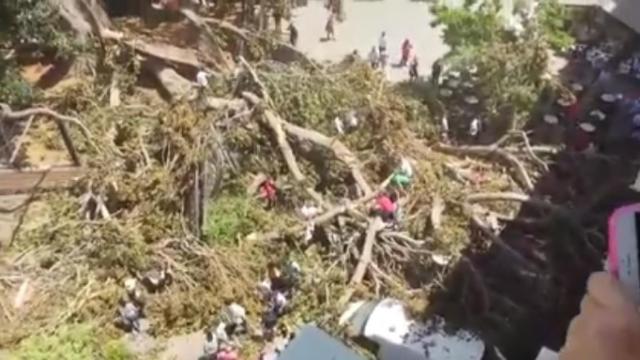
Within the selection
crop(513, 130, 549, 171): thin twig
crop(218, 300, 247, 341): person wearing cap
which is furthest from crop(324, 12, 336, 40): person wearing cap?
crop(218, 300, 247, 341): person wearing cap

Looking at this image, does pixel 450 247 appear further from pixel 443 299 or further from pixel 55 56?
pixel 55 56

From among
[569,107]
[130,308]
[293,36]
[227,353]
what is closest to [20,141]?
[130,308]

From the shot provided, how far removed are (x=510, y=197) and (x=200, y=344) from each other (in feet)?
20.3

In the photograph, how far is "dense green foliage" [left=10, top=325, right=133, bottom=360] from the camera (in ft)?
40.6

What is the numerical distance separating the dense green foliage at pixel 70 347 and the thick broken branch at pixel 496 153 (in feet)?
25.4

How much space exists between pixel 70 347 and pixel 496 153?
8861 mm

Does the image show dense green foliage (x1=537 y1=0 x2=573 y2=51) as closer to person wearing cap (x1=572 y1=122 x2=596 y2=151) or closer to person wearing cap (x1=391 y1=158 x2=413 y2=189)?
person wearing cap (x1=572 y1=122 x2=596 y2=151)

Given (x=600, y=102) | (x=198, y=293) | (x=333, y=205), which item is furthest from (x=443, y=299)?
(x=600, y=102)

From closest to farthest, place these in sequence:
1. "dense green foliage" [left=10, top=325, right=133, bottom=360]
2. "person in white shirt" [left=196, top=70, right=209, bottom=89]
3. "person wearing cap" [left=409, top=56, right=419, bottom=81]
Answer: "dense green foliage" [left=10, top=325, right=133, bottom=360] → "person in white shirt" [left=196, top=70, right=209, bottom=89] → "person wearing cap" [left=409, top=56, right=419, bottom=81]

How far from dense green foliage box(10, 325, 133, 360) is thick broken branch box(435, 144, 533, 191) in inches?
305

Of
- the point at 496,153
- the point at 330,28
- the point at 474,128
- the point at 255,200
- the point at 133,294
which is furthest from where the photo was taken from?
the point at 330,28

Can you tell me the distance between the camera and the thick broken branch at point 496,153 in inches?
633

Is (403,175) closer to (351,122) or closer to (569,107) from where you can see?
(351,122)

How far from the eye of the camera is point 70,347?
1251cm
